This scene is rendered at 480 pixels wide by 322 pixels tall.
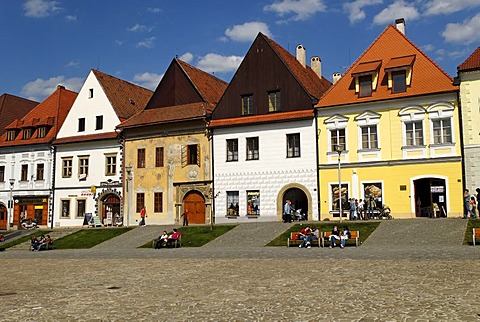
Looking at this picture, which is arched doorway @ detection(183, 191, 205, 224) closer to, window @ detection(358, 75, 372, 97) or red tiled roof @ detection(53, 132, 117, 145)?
red tiled roof @ detection(53, 132, 117, 145)

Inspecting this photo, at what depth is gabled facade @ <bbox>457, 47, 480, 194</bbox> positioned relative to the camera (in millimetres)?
30219

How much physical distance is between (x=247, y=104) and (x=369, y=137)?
9.29 meters

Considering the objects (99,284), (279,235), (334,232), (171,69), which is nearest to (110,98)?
(171,69)

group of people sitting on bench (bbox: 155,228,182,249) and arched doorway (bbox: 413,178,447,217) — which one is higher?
arched doorway (bbox: 413,178,447,217)

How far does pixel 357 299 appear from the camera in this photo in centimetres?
1076

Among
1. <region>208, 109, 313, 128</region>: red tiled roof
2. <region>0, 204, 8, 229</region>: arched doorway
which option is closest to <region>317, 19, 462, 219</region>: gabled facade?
<region>208, 109, 313, 128</region>: red tiled roof

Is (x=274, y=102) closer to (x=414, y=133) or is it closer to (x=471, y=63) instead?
(x=414, y=133)

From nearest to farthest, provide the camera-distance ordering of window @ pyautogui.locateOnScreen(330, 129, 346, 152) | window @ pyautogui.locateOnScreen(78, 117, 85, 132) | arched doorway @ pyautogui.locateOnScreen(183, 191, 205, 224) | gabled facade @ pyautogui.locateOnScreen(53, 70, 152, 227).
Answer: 1. window @ pyautogui.locateOnScreen(330, 129, 346, 152)
2. arched doorway @ pyautogui.locateOnScreen(183, 191, 205, 224)
3. gabled facade @ pyautogui.locateOnScreen(53, 70, 152, 227)
4. window @ pyautogui.locateOnScreen(78, 117, 85, 132)

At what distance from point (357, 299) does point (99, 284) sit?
7.28 metres

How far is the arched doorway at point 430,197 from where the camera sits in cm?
3117

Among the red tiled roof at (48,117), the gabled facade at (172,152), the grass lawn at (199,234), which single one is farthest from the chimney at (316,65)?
the red tiled roof at (48,117)

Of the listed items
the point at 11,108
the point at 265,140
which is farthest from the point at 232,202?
the point at 11,108

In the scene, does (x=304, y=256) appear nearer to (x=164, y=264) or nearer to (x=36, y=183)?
(x=164, y=264)

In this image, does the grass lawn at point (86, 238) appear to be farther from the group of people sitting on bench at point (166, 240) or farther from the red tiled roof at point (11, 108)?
the red tiled roof at point (11, 108)
